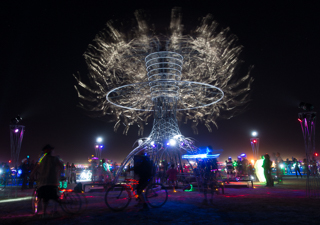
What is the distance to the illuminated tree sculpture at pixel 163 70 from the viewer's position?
55.5 ft

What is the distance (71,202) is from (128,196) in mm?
1981

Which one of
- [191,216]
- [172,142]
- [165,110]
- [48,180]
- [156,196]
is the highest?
[165,110]

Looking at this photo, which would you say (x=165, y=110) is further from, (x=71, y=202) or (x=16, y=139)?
(x=71, y=202)

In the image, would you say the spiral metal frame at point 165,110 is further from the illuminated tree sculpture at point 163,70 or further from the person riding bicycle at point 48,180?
the person riding bicycle at point 48,180

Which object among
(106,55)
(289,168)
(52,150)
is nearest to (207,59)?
(106,55)

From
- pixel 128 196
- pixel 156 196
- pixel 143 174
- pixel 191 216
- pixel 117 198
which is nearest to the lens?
pixel 191 216

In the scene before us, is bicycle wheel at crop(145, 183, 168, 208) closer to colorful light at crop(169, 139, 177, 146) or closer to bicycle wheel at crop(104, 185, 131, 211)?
bicycle wheel at crop(104, 185, 131, 211)

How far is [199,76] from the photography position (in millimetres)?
19625

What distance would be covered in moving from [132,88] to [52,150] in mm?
11668

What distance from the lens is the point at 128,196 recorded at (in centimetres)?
859

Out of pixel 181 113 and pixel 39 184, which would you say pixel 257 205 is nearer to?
pixel 39 184

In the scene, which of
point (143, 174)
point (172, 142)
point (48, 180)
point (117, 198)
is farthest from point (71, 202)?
point (172, 142)

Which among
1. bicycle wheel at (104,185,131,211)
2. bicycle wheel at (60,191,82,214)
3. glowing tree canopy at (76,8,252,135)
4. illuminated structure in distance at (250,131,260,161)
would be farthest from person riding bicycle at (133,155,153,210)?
illuminated structure in distance at (250,131,260,161)

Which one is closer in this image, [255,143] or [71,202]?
[71,202]
